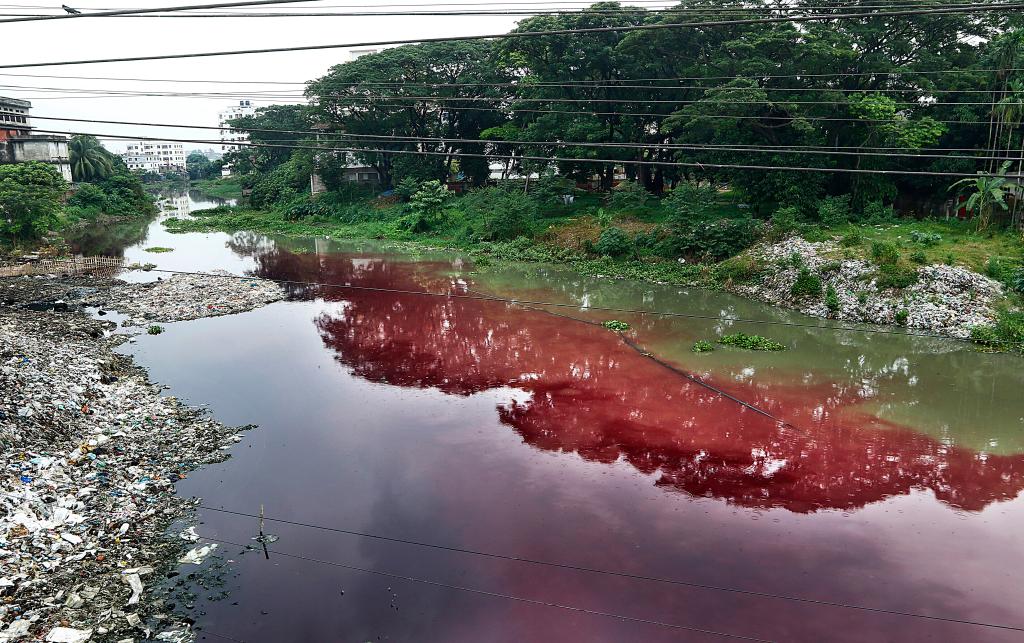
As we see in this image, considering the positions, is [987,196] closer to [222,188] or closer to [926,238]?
[926,238]

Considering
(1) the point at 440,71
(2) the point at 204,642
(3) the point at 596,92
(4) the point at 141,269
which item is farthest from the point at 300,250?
(2) the point at 204,642

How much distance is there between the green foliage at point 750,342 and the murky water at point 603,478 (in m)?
0.55

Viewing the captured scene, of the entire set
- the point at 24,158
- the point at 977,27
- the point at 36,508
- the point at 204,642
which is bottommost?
the point at 204,642

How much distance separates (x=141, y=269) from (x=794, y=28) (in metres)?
25.7

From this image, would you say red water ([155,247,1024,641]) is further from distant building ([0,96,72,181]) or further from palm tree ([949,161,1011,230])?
distant building ([0,96,72,181])

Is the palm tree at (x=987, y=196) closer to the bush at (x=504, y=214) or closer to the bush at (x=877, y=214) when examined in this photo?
the bush at (x=877, y=214)

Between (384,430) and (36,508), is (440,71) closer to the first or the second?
(384,430)

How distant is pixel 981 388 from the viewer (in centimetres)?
1409

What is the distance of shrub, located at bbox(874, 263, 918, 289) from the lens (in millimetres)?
18359

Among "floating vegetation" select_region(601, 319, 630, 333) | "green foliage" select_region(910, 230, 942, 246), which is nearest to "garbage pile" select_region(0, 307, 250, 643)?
"floating vegetation" select_region(601, 319, 630, 333)

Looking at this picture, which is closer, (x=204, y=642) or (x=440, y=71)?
(x=204, y=642)

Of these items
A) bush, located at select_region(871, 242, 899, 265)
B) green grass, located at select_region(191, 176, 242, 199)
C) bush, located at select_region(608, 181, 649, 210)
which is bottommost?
bush, located at select_region(871, 242, 899, 265)

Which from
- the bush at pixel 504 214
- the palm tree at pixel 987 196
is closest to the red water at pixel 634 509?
the palm tree at pixel 987 196

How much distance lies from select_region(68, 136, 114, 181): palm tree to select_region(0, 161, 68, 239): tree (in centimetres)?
2036
